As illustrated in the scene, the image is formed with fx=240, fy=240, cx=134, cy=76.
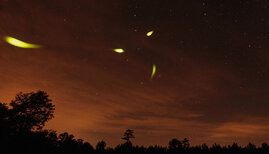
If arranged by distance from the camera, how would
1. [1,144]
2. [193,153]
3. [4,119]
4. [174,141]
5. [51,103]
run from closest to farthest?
1. [1,144]
2. [4,119]
3. [193,153]
4. [51,103]
5. [174,141]

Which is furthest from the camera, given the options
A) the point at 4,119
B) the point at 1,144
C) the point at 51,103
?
the point at 51,103

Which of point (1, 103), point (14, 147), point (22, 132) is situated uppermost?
point (1, 103)

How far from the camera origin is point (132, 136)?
65500 mm

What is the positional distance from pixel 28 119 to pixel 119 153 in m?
11.9

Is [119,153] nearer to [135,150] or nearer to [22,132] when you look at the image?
[135,150]

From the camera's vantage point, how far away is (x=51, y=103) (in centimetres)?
3089

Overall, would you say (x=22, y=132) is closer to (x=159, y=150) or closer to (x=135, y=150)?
(x=135, y=150)

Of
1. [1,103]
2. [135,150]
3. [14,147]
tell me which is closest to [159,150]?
[135,150]

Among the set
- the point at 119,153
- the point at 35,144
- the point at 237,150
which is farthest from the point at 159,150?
the point at 35,144

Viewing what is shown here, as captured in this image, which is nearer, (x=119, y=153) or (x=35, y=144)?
(x=35, y=144)

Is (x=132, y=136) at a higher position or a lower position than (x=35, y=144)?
higher

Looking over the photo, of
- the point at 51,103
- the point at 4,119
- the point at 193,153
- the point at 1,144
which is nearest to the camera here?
the point at 1,144

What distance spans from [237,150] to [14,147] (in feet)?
80.6

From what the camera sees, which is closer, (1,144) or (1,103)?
(1,144)
